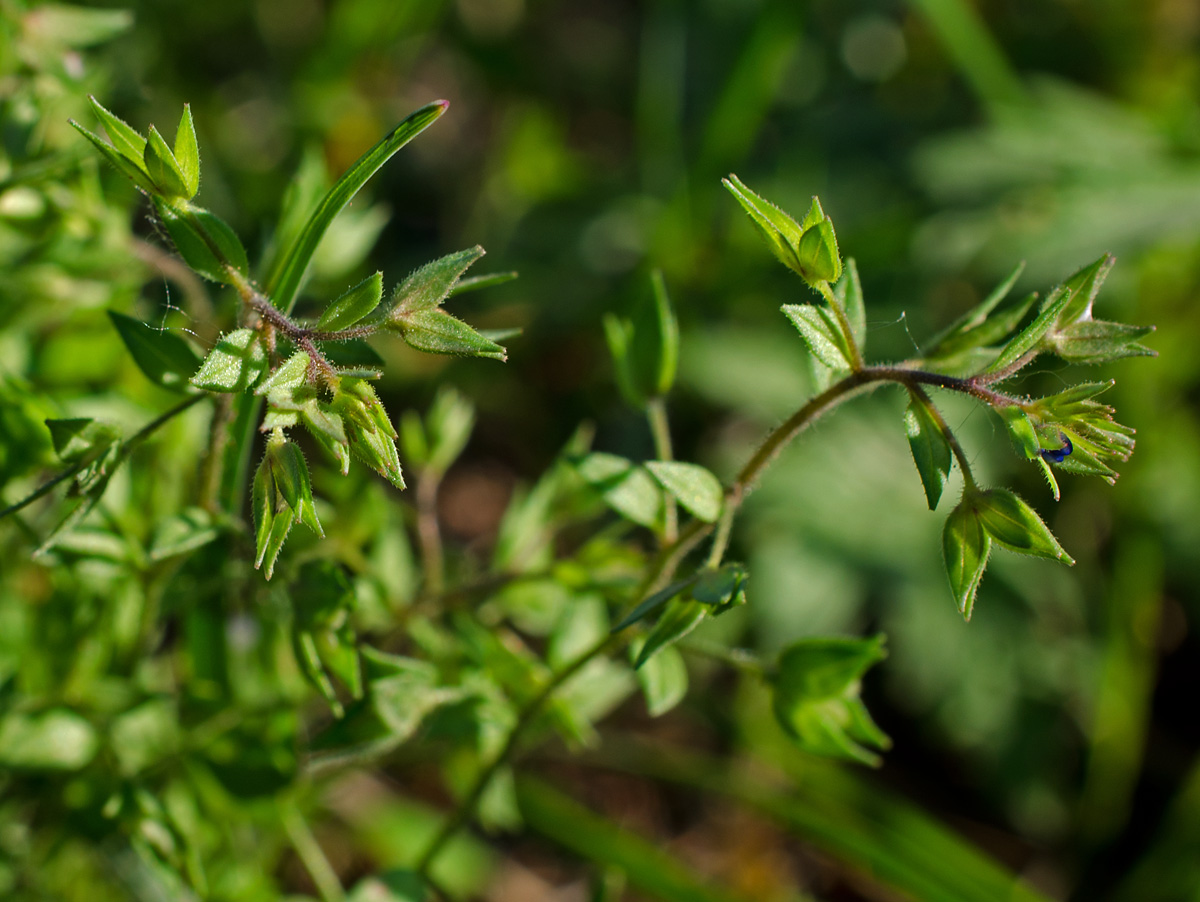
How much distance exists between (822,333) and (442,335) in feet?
1.50

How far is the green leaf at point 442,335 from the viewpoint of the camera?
3.76 ft

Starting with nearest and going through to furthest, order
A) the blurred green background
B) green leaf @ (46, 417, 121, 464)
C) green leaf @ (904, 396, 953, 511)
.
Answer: green leaf @ (904, 396, 953, 511) < green leaf @ (46, 417, 121, 464) < the blurred green background

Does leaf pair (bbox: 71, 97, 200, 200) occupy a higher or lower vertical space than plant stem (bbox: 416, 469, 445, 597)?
higher

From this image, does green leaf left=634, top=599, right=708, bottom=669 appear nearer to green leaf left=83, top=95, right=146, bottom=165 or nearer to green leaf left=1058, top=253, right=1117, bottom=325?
green leaf left=1058, top=253, right=1117, bottom=325

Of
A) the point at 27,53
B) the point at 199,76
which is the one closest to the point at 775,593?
the point at 27,53

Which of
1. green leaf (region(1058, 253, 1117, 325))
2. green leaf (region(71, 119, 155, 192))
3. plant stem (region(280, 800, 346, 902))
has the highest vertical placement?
green leaf (region(1058, 253, 1117, 325))

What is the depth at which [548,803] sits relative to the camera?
243 cm

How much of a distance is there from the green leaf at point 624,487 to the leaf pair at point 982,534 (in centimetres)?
42

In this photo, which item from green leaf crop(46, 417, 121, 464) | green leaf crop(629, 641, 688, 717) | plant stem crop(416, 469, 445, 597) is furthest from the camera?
plant stem crop(416, 469, 445, 597)

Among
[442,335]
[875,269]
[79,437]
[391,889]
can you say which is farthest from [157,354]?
[875,269]

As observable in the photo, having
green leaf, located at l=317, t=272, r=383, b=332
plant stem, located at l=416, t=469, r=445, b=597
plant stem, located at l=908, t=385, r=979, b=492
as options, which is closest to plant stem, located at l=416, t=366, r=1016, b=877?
plant stem, located at l=908, t=385, r=979, b=492

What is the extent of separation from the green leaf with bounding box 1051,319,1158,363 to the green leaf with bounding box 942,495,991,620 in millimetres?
210

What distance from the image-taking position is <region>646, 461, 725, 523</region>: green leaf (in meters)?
1.35

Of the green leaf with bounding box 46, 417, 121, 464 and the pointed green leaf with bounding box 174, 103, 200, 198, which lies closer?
the pointed green leaf with bounding box 174, 103, 200, 198
